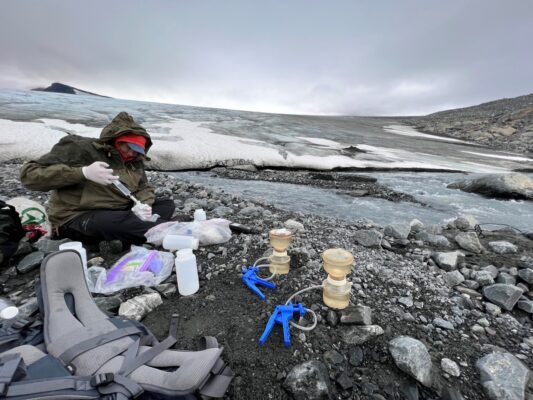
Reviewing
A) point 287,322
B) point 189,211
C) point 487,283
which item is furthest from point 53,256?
point 487,283

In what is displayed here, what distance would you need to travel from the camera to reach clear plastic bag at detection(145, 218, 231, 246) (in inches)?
101

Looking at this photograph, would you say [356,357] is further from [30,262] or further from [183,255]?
[30,262]

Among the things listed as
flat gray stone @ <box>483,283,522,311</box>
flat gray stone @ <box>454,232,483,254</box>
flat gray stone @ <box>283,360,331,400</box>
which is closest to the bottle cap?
flat gray stone @ <box>283,360,331,400</box>

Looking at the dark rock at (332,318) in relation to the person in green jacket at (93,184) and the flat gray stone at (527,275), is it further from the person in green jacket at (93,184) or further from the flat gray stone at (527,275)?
the flat gray stone at (527,275)

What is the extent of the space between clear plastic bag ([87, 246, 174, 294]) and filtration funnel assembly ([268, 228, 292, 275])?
33.6 inches

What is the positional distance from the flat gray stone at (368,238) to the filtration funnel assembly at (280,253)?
Answer: 114 centimetres

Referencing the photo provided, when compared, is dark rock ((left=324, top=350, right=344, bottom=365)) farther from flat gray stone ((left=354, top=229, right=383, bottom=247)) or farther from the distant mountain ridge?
the distant mountain ridge

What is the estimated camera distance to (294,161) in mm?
8391

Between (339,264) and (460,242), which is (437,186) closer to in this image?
(460,242)

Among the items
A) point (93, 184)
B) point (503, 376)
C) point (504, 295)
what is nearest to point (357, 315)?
point (503, 376)

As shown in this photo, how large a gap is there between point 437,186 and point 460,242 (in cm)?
493

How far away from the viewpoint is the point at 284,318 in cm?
163

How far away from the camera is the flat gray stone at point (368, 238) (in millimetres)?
2928

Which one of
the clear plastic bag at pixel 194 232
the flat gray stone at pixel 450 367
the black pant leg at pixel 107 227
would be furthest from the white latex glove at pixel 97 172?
the flat gray stone at pixel 450 367
